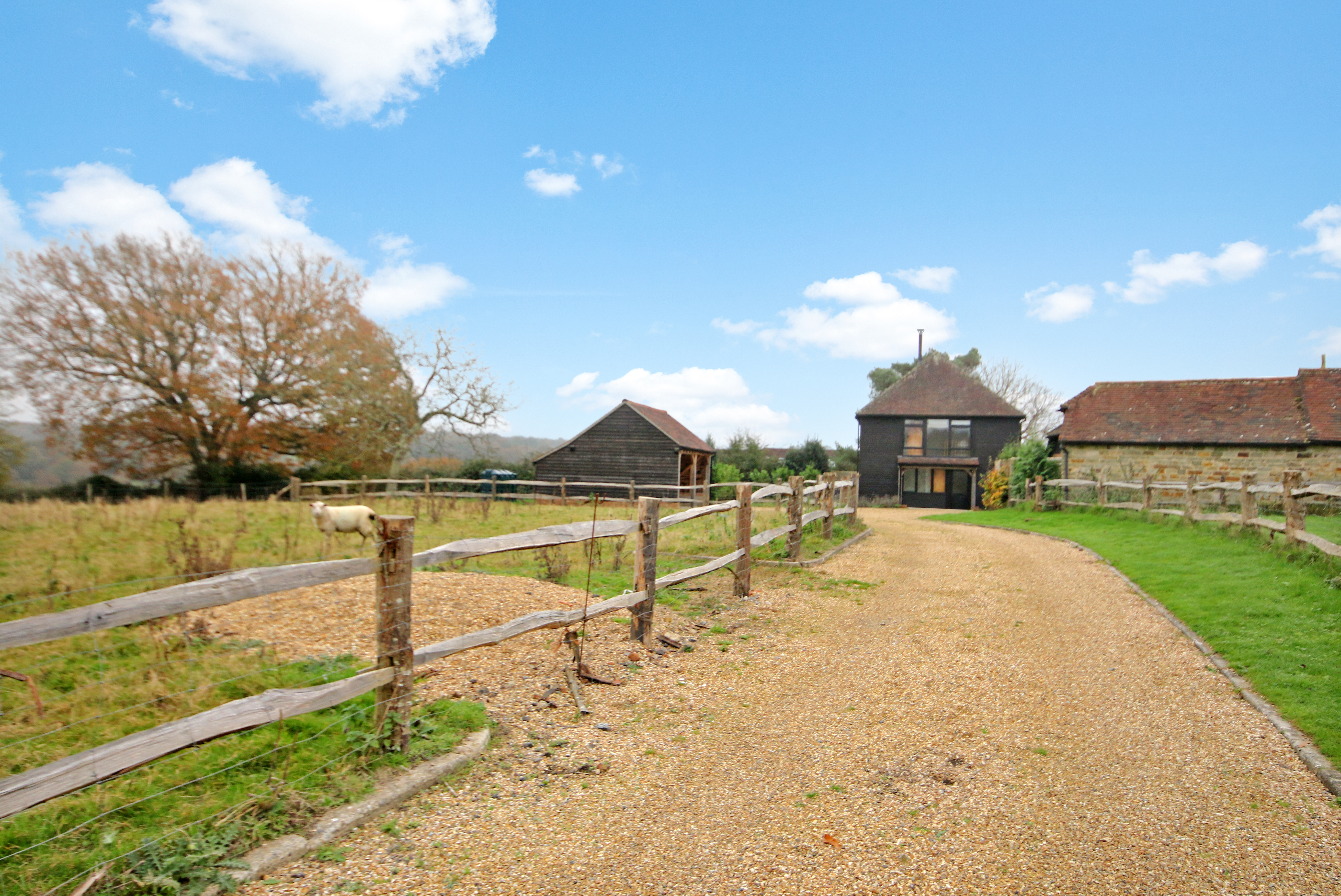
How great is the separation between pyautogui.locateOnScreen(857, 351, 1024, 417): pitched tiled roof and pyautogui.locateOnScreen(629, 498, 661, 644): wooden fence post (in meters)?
32.0

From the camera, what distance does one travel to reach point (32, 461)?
27.4 m

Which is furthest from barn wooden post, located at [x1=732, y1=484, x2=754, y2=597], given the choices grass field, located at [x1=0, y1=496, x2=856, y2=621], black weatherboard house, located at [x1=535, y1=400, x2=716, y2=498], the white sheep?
black weatherboard house, located at [x1=535, y1=400, x2=716, y2=498]

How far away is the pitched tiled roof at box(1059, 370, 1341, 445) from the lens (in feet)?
84.0

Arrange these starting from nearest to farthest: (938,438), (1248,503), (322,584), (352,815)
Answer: (352,815), (322,584), (1248,503), (938,438)

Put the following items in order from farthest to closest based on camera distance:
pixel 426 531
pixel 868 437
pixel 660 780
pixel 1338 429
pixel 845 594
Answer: pixel 868 437 → pixel 1338 429 → pixel 426 531 → pixel 845 594 → pixel 660 780

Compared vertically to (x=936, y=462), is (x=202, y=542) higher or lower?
lower

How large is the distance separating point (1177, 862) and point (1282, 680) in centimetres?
375

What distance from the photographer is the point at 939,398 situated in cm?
3778

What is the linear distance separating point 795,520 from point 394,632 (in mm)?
8730

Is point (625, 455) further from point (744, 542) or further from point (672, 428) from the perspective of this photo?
point (744, 542)

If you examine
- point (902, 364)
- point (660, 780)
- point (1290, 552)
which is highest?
point (902, 364)

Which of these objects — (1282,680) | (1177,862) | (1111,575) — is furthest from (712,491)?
(1177,862)

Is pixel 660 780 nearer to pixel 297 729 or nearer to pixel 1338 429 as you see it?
pixel 297 729

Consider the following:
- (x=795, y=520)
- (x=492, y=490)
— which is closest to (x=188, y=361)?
(x=492, y=490)
